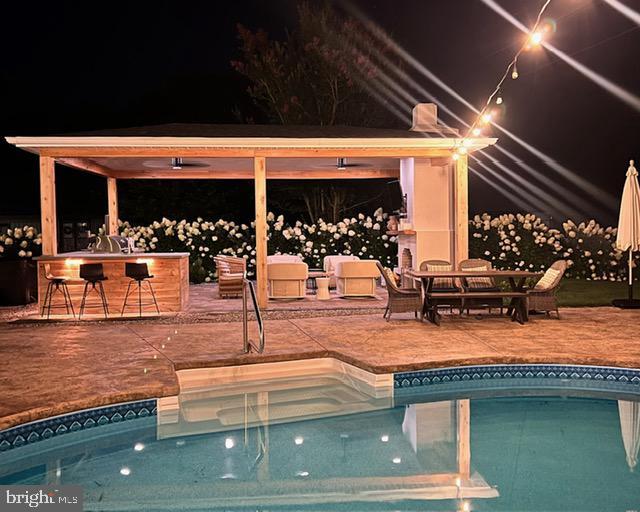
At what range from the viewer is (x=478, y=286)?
1073 centimetres

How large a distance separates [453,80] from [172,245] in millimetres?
13818

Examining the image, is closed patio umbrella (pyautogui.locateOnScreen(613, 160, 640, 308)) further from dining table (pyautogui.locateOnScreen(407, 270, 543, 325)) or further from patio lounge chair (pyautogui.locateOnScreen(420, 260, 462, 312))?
patio lounge chair (pyautogui.locateOnScreen(420, 260, 462, 312))

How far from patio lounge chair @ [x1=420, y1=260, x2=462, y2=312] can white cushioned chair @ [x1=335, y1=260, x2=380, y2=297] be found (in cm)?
184

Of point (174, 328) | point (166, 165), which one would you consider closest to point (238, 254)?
point (166, 165)

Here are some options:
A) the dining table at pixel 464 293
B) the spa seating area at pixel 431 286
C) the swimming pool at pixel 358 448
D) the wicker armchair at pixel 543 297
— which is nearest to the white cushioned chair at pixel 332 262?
the spa seating area at pixel 431 286

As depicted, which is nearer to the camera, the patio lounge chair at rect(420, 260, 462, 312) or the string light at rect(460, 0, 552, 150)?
the string light at rect(460, 0, 552, 150)

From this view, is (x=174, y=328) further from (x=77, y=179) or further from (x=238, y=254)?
(x=77, y=179)

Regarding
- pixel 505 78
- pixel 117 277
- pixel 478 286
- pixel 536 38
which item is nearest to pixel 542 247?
pixel 478 286

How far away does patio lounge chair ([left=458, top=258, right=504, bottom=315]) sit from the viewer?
1017cm

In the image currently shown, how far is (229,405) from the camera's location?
22.3ft

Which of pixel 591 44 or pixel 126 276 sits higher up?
pixel 591 44

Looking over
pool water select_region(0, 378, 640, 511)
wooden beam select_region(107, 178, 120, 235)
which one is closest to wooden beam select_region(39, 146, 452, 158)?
wooden beam select_region(107, 178, 120, 235)

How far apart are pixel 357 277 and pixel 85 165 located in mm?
5805

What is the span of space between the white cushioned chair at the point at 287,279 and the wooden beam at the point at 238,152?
2146 millimetres
